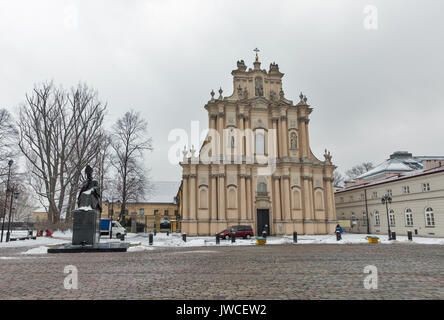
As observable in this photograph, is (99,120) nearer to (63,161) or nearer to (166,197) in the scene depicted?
(63,161)

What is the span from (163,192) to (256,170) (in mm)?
40989

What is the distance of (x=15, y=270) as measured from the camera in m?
9.90

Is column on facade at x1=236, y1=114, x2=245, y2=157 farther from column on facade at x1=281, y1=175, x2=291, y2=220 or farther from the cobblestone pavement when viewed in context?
the cobblestone pavement

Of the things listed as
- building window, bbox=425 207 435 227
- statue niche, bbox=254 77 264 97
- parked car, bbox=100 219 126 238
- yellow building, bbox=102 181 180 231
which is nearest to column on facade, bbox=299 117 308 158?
statue niche, bbox=254 77 264 97

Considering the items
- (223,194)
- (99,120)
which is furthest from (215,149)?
(99,120)

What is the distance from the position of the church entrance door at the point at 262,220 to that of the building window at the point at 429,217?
16.6m

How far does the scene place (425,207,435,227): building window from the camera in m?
31.5

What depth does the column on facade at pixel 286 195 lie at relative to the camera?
36688mm

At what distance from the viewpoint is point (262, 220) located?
122ft

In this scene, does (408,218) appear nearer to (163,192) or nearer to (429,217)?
(429,217)

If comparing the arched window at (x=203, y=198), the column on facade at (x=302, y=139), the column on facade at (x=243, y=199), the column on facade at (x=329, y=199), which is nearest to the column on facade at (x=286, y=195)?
the column on facade at (x=302, y=139)

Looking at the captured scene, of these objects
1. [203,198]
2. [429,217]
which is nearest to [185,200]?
[203,198]
